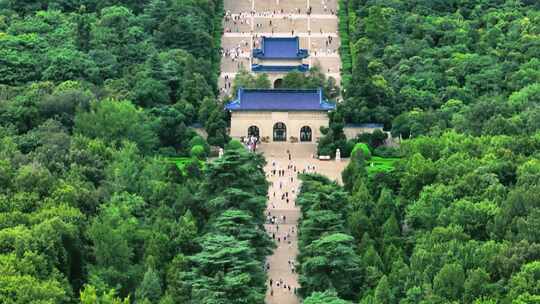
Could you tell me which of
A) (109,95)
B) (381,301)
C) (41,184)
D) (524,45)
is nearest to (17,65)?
(109,95)

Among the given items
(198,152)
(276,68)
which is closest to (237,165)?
(198,152)

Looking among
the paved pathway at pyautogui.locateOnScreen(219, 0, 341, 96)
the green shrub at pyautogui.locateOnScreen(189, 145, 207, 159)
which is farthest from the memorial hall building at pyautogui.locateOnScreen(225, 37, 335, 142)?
the paved pathway at pyautogui.locateOnScreen(219, 0, 341, 96)

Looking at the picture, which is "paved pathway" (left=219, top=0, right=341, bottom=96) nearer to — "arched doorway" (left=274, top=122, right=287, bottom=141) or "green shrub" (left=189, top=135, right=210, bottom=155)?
"arched doorway" (left=274, top=122, right=287, bottom=141)

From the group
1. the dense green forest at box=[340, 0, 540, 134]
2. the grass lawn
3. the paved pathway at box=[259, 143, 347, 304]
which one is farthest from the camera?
the dense green forest at box=[340, 0, 540, 134]

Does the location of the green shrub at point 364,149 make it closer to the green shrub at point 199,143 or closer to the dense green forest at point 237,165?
the dense green forest at point 237,165

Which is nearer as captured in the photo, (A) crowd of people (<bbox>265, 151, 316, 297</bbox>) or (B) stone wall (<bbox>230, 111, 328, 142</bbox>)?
(A) crowd of people (<bbox>265, 151, 316, 297</bbox>)

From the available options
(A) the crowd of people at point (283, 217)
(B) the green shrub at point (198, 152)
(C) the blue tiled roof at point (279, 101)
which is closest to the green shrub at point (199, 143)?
(B) the green shrub at point (198, 152)

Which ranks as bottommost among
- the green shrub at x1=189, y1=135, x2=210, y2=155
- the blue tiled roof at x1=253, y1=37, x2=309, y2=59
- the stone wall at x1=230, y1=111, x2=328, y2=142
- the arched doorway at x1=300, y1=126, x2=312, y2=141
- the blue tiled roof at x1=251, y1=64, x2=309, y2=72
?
the green shrub at x1=189, y1=135, x2=210, y2=155
